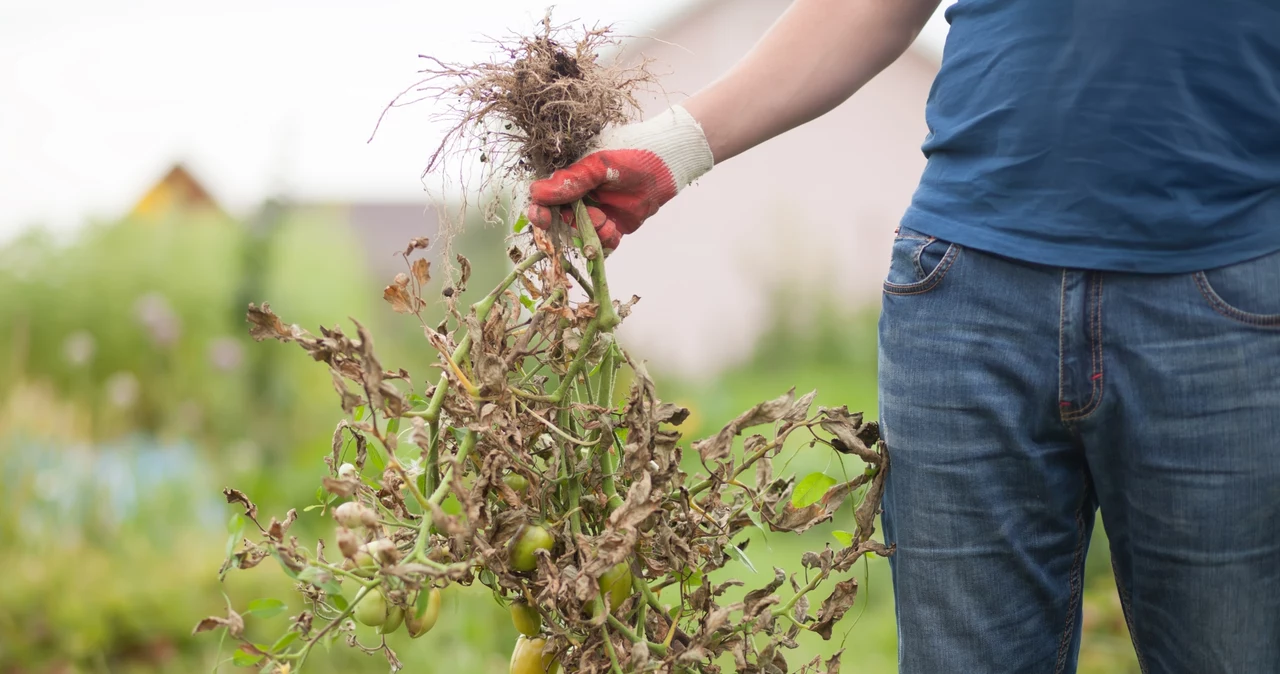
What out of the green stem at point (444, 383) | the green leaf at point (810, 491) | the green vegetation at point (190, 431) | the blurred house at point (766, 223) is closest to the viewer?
the green stem at point (444, 383)

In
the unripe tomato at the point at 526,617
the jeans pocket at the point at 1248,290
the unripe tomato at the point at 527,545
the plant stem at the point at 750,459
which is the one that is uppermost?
the jeans pocket at the point at 1248,290

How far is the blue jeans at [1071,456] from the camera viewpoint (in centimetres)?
88

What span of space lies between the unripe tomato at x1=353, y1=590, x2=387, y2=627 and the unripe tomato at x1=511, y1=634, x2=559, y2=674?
0.21 m

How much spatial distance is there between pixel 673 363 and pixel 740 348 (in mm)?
472

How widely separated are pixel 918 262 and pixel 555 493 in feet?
1.47

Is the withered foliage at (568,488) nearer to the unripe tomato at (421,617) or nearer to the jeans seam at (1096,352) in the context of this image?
the unripe tomato at (421,617)

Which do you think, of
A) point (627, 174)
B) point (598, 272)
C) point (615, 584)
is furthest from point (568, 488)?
point (627, 174)

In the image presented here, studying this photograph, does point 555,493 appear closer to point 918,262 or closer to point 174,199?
point 918,262

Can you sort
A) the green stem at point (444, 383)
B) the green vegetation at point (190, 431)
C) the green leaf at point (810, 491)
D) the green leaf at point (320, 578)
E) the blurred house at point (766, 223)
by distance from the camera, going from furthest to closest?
the blurred house at point (766, 223) < the green vegetation at point (190, 431) < the green leaf at point (810, 491) < the green stem at point (444, 383) < the green leaf at point (320, 578)

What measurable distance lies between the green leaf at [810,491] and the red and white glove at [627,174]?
0.34 meters

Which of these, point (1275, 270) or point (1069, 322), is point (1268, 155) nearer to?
point (1275, 270)

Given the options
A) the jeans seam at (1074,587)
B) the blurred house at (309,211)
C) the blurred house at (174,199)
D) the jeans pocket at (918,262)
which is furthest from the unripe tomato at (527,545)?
the blurred house at (174,199)

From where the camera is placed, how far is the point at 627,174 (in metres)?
1.05

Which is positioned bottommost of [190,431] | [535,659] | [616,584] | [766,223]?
[190,431]
